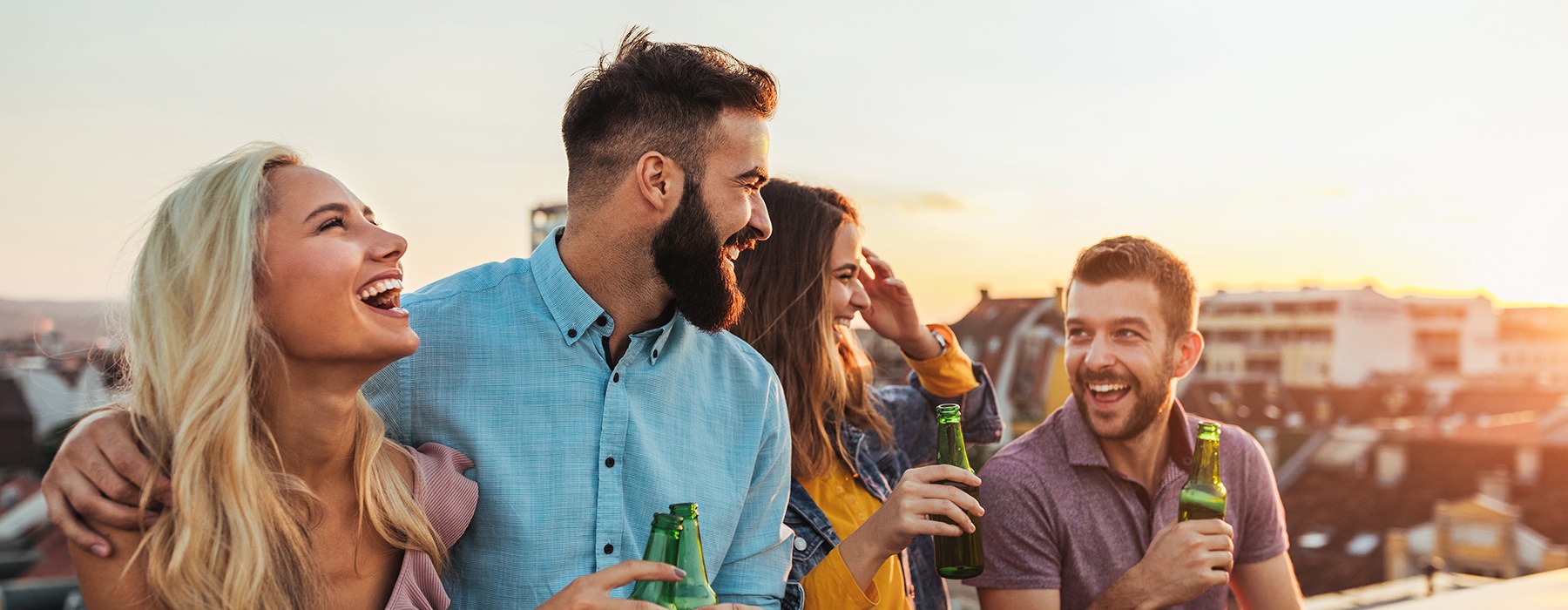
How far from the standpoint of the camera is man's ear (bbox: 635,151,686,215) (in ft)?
6.35

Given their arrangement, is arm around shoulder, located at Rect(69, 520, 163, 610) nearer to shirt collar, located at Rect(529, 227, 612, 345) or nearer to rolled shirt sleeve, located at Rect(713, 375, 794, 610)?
shirt collar, located at Rect(529, 227, 612, 345)

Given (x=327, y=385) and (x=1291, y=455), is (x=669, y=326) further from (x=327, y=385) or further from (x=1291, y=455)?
(x=1291, y=455)

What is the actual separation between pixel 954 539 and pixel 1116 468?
22.7 inches

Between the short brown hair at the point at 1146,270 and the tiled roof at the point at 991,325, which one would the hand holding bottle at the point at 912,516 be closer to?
the short brown hair at the point at 1146,270

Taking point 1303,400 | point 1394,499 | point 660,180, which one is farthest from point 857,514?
point 1303,400

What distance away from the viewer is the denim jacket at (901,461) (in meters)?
2.30

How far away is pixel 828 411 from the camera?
257 cm

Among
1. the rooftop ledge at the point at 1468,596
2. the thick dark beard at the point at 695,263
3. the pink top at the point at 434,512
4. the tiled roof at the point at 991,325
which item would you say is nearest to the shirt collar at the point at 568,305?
the thick dark beard at the point at 695,263

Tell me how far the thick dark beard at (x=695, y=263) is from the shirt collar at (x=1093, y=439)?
111cm

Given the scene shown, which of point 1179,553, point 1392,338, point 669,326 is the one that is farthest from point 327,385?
point 1392,338

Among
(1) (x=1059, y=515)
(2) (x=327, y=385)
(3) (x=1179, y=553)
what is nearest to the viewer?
(2) (x=327, y=385)

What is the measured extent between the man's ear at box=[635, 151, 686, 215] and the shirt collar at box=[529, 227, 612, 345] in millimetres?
193

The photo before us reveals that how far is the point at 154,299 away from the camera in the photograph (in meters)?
1.49

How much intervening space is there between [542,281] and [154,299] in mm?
612
